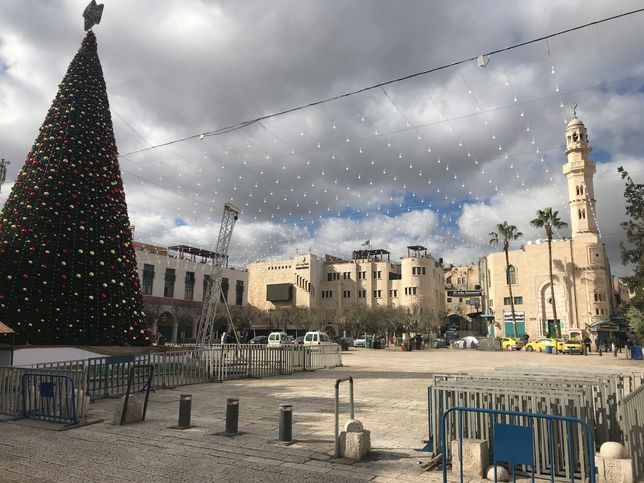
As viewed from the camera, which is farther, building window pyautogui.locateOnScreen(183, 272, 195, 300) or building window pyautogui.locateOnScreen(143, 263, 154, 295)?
building window pyautogui.locateOnScreen(183, 272, 195, 300)

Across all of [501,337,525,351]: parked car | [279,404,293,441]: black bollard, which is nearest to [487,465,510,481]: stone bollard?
[279,404,293,441]: black bollard

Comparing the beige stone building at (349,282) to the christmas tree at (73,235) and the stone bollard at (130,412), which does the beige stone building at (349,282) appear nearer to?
the christmas tree at (73,235)

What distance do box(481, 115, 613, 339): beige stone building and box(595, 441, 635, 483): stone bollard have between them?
6651cm

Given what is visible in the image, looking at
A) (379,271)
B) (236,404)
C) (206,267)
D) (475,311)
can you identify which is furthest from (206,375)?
(475,311)

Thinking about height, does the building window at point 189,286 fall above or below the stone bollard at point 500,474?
above

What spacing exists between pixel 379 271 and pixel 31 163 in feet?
257

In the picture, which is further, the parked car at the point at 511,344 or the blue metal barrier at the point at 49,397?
the parked car at the point at 511,344

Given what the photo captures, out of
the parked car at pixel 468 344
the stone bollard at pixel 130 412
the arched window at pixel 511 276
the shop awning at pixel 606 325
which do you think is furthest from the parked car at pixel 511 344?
the stone bollard at pixel 130 412

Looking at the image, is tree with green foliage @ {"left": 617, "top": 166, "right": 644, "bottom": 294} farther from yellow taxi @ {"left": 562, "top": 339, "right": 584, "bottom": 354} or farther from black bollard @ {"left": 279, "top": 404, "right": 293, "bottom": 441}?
black bollard @ {"left": 279, "top": 404, "right": 293, "bottom": 441}

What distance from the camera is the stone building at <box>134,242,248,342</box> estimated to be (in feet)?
201

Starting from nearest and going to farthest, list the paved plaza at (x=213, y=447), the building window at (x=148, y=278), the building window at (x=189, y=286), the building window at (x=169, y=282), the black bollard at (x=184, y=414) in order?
the paved plaza at (x=213, y=447)
the black bollard at (x=184, y=414)
the building window at (x=148, y=278)
the building window at (x=169, y=282)
the building window at (x=189, y=286)

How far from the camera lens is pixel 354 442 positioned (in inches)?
266

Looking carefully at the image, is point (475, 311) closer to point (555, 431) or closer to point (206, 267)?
point (206, 267)

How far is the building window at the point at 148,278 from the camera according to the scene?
201 ft
